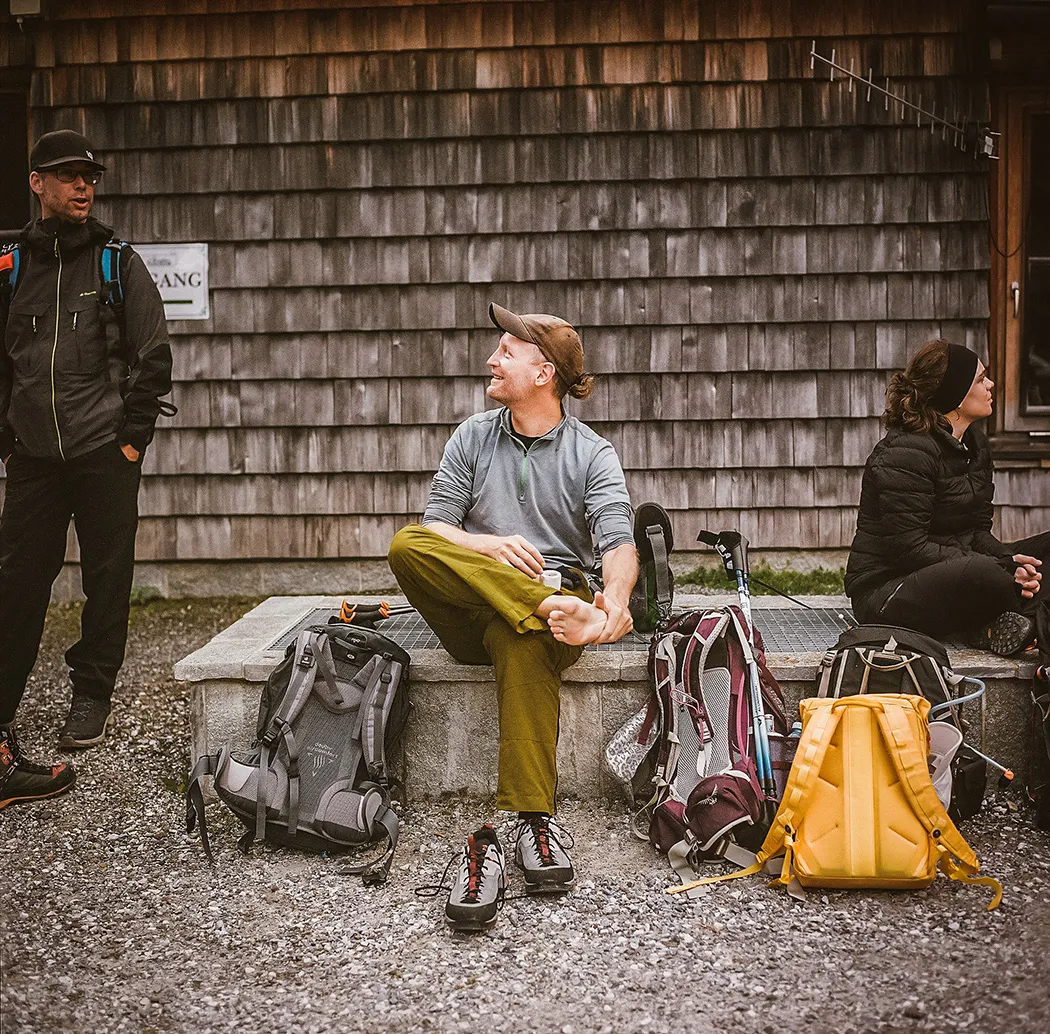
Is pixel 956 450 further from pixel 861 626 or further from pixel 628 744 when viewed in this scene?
pixel 628 744

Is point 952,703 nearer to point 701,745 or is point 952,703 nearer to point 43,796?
point 701,745

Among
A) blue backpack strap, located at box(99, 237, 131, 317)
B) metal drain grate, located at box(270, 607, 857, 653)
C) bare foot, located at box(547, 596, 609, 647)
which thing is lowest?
Result: metal drain grate, located at box(270, 607, 857, 653)

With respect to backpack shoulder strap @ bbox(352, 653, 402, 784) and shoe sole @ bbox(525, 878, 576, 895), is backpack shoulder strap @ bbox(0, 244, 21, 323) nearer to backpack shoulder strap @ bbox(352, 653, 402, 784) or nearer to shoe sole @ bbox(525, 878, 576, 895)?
backpack shoulder strap @ bbox(352, 653, 402, 784)

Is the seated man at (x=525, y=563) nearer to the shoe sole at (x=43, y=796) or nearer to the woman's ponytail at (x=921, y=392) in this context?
the woman's ponytail at (x=921, y=392)

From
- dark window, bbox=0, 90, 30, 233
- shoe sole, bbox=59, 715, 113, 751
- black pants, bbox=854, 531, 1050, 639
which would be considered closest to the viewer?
black pants, bbox=854, 531, 1050, 639

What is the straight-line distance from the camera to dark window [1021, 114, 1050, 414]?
5.32 meters

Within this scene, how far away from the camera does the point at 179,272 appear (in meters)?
5.49

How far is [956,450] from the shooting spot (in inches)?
136

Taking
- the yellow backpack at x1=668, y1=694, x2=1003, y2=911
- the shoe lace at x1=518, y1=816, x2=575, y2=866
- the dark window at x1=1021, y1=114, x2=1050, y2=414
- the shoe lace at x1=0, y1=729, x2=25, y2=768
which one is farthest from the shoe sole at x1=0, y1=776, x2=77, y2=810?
the dark window at x1=1021, y1=114, x2=1050, y2=414

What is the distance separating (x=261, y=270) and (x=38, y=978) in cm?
382

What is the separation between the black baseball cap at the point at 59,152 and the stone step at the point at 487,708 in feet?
5.39

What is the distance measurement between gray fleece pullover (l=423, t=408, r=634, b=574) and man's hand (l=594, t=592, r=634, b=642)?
269 mm

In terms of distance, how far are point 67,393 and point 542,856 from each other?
7.04 ft

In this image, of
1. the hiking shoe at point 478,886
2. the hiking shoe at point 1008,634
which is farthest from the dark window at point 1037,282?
the hiking shoe at point 478,886
